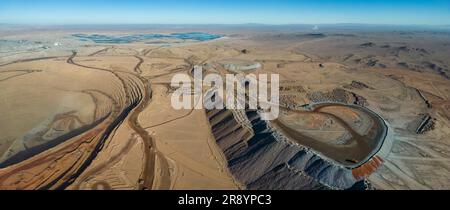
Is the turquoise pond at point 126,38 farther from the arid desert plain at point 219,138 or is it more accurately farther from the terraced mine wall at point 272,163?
the terraced mine wall at point 272,163

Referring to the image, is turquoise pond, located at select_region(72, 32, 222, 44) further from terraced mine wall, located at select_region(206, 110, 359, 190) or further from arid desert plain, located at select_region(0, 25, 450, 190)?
terraced mine wall, located at select_region(206, 110, 359, 190)

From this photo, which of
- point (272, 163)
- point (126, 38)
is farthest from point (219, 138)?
point (126, 38)

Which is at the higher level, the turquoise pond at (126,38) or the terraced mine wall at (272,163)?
the turquoise pond at (126,38)

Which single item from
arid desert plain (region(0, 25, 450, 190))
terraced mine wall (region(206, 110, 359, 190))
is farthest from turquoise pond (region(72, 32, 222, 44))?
terraced mine wall (region(206, 110, 359, 190))

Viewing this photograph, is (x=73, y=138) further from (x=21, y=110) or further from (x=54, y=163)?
(x=21, y=110)

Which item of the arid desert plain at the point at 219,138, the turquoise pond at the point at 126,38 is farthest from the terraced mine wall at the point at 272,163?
the turquoise pond at the point at 126,38

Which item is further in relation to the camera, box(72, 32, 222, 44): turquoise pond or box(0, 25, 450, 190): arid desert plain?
box(72, 32, 222, 44): turquoise pond

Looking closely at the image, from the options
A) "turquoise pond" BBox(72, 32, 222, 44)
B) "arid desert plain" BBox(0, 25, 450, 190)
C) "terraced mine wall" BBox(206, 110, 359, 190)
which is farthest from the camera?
"turquoise pond" BBox(72, 32, 222, 44)
